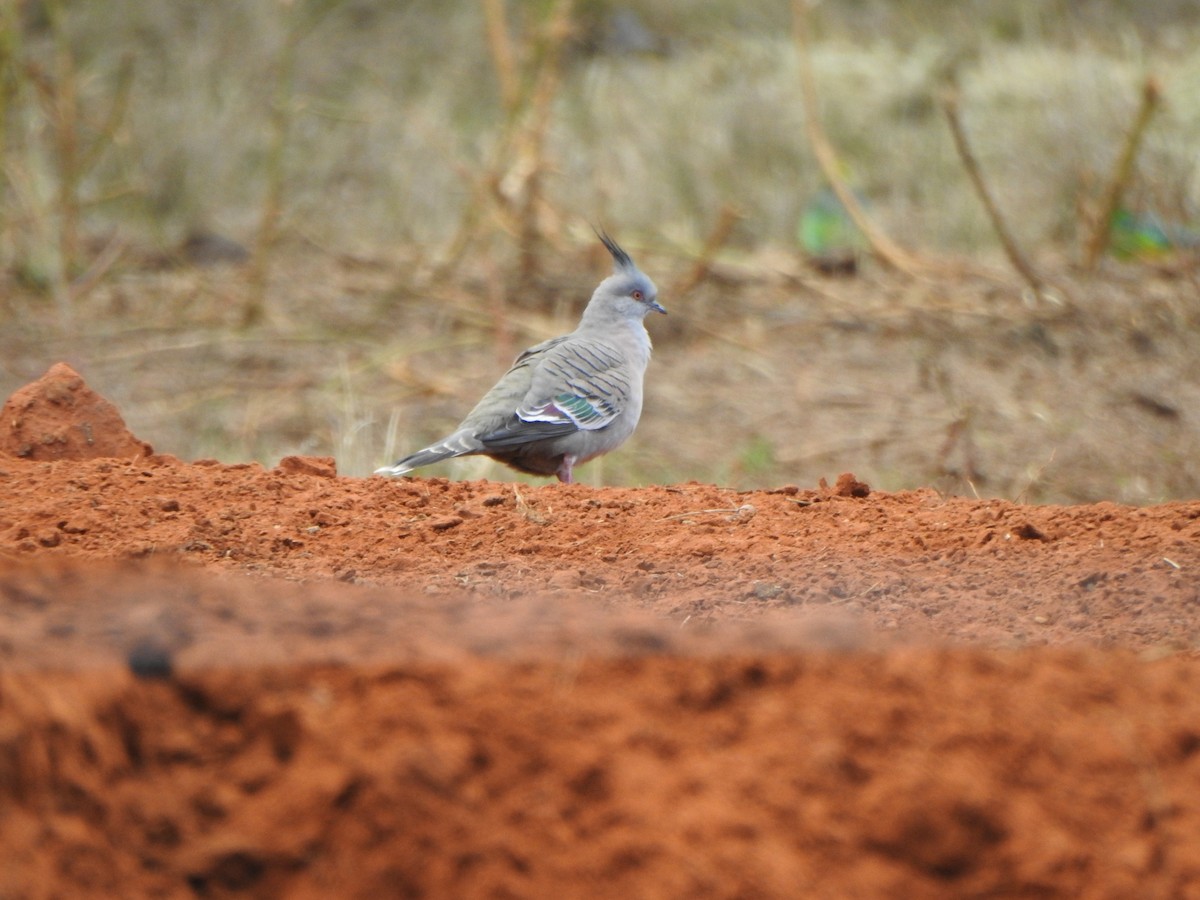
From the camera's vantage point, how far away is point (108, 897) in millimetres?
1896

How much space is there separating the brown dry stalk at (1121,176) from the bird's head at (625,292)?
10.6 feet

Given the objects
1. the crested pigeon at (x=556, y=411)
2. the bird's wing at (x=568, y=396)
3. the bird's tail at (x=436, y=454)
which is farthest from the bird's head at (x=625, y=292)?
the bird's tail at (x=436, y=454)

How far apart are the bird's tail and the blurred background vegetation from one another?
904 millimetres

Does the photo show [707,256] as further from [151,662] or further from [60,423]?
[151,662]

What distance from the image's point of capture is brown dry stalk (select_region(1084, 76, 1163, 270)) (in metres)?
8.29

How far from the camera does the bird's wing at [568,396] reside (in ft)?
19.2

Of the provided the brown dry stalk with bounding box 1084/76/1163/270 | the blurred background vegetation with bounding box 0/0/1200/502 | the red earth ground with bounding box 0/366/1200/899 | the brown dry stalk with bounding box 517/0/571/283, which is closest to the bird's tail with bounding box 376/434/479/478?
the blurred background vegetation with bounding box 0/0/1200/502

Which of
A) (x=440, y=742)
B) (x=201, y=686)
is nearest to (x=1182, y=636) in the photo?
(x=440, y=742)

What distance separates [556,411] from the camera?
5.87m

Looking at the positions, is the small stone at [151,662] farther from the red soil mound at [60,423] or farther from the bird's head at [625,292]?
the bird's head at [625,292]

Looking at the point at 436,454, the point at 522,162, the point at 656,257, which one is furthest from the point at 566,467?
the point at 656,257

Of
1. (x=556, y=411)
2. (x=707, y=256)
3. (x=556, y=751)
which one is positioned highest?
(x=707, y=256)

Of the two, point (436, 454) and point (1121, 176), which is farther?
point (1121, 176)

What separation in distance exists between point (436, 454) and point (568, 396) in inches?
22.5
